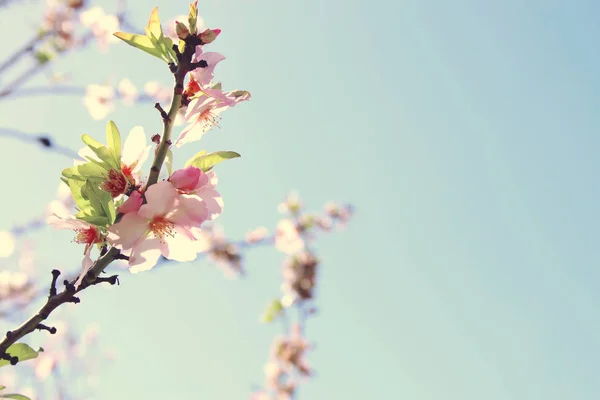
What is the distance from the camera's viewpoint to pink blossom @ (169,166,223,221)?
1019mm

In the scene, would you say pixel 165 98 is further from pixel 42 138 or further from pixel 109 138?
pixel 109 138

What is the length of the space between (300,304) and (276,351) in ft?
4.31

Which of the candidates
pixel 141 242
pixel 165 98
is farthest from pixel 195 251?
pixel 165 98

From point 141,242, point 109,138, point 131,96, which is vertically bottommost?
point 141,242

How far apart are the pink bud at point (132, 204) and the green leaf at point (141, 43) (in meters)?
0.36

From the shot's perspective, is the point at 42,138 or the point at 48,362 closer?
the point at 42,138

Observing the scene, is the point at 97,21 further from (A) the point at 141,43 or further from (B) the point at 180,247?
(B) the point at 180,247

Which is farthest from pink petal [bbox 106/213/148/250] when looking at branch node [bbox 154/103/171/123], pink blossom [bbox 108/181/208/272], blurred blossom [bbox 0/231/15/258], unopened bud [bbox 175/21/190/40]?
blurred blossom [bbox 0/231/15/258]

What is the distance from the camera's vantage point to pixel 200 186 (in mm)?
1060

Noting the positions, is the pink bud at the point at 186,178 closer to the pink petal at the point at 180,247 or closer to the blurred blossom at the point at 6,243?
the pink petal at the point at 180,247

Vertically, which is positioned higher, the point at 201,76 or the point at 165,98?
the point at 165,98

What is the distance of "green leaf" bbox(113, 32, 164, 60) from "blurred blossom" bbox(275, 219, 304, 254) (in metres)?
5.45

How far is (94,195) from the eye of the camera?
39.0 inches

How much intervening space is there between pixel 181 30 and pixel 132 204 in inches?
16.5
